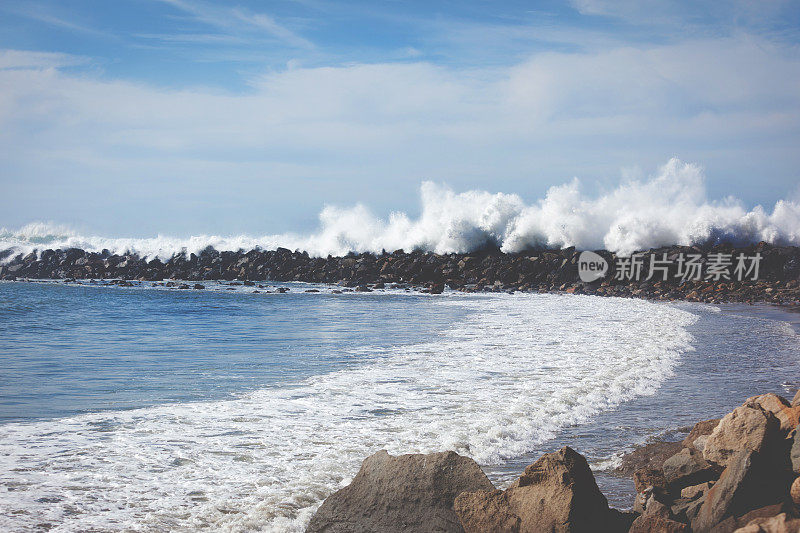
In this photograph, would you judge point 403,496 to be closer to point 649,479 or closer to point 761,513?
point 649,479

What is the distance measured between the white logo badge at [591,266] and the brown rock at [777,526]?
32896 mm

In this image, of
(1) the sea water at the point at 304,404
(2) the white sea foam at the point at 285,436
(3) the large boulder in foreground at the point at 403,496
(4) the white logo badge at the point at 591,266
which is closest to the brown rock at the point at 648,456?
(1) the sea water at the point at 304,404

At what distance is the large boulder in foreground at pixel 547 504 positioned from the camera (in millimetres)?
3430

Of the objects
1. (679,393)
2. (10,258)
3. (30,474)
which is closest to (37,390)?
(30,474)

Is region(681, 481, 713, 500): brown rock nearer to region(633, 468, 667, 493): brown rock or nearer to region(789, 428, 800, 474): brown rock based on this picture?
region(633, 468, 667, 493): brown rock

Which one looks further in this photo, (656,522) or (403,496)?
(403,496)

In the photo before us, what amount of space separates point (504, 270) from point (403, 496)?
34.8 meters

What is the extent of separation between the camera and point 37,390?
8.06 m

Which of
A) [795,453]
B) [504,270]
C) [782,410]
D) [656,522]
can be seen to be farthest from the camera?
[504,270]

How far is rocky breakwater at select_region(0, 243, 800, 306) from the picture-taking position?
2917cm

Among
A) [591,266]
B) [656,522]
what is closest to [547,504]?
[656,522]

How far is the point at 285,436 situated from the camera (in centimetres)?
584

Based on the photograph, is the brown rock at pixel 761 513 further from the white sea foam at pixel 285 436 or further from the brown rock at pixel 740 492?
the white sea foam at pixel 285 436

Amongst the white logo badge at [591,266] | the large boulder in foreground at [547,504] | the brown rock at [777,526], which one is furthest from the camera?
the white logo badge at [591,266]
